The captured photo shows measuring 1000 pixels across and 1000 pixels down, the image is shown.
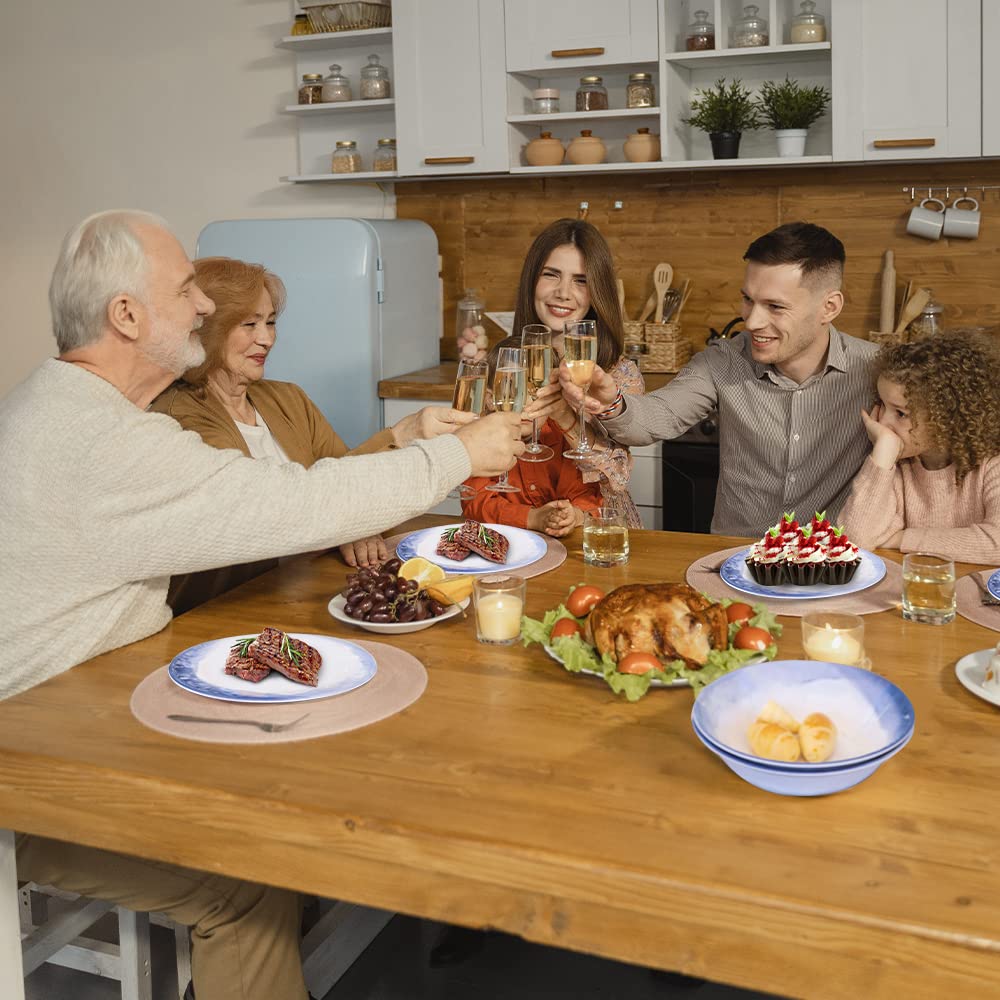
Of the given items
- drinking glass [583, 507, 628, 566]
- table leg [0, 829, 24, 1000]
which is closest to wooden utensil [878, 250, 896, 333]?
drinking glass [583, 507, 628, 566]

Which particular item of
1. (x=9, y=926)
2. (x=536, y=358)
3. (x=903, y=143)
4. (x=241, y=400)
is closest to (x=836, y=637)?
(x=536, y=358)

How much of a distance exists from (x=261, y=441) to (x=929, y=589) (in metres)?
1.42

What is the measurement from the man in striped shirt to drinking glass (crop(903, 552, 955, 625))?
2.85ft

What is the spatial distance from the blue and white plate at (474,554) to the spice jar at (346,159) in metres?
2.39

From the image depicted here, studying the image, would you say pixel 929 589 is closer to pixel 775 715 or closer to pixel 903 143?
pixel 775 715

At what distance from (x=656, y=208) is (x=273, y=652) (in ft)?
9.69

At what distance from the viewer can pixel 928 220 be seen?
3.71 m

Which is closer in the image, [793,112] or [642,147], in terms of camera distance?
[793,112]

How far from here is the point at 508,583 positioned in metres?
1.71

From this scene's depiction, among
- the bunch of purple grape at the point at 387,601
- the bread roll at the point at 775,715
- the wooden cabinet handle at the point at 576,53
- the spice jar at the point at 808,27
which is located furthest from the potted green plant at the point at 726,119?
the bread roll at the point at 775,715

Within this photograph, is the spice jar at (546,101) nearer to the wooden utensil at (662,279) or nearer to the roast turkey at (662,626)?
the wooden utensil at (662,279)

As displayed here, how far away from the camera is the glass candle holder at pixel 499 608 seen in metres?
1.70

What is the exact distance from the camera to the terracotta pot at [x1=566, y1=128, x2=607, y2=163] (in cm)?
391

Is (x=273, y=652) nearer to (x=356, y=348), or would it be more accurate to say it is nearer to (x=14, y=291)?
(x=356, y=348)
